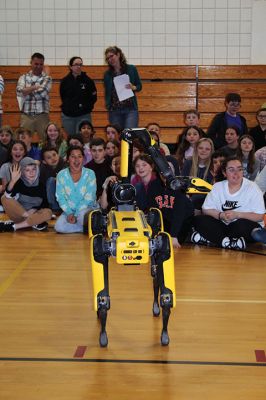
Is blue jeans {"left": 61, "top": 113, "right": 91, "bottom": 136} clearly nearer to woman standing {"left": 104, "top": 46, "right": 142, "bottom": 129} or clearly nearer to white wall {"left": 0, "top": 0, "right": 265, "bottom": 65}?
woman standing {"left": 104, "top": 46, "right": 142, "bottom": 129}

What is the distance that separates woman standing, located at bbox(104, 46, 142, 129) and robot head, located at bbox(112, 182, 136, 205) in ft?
19.2

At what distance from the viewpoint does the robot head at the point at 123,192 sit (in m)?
4.07

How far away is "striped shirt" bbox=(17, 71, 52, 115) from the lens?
10.4m

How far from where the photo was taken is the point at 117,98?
9867 mm

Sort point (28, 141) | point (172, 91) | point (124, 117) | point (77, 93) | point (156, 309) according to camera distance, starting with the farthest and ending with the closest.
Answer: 1. point (172, 91)
2. point (77, 93)
3. point (124, 117)
4. point (28, 141)
5. point (156, 309)

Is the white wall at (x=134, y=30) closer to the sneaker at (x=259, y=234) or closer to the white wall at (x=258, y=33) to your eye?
the white wall at (x=258, y=33)

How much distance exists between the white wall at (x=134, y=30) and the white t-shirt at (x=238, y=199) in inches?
216

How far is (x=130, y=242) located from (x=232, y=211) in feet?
11.0

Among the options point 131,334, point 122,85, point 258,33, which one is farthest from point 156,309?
point 258,33

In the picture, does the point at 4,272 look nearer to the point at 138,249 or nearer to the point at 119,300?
the point at 119,300

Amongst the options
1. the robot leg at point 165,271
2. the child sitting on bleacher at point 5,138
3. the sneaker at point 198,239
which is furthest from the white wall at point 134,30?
the robot leg at point 165,271

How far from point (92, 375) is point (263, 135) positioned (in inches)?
275

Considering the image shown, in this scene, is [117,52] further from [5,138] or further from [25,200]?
[25,200]

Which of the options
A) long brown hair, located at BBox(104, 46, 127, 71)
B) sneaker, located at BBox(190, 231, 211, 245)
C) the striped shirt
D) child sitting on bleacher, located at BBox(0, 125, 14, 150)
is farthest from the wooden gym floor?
the striped shirt
